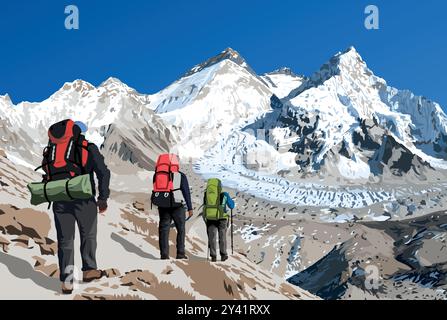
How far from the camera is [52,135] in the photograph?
645 inches

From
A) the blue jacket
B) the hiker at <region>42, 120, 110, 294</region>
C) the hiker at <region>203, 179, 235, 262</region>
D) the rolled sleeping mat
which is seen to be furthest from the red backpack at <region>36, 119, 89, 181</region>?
the hiker at <region>203, 179, 235, 262</region>

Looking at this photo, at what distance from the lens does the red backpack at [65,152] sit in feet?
53.6

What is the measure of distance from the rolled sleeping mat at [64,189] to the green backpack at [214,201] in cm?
827

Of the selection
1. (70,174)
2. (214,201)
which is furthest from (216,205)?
(70,174)

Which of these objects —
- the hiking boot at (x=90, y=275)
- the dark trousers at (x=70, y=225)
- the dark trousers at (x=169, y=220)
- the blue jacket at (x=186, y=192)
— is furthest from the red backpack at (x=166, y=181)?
the dark trousers at (x=70, y=225)

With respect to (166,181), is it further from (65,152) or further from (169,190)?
(65,152)

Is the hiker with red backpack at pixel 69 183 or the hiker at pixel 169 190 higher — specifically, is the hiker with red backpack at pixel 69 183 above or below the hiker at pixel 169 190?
below

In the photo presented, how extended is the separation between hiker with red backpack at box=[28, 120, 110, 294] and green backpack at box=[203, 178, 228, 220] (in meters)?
7.69

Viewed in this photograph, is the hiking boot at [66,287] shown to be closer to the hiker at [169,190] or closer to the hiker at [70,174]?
the hiker at [70,174]

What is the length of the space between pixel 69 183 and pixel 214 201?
8757mm

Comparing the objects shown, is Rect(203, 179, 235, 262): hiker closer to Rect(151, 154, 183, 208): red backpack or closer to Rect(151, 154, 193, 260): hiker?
Rect(151, 154, 193, 260): hiker
